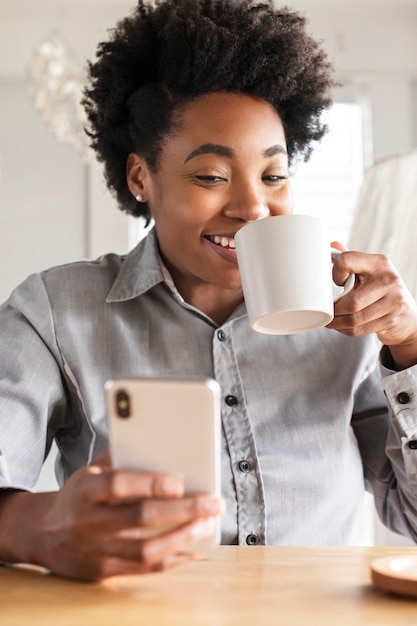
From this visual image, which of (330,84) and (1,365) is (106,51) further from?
(1,365)

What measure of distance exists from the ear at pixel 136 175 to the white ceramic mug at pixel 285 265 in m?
0.47

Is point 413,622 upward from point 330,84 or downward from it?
downward

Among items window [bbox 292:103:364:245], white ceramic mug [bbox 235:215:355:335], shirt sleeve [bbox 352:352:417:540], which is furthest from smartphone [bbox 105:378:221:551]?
window [bbox 292:103:364:245]

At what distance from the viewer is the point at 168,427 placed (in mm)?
680

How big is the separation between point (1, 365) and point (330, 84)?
0.72m

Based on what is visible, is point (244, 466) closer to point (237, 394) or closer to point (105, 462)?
point (237, 394)

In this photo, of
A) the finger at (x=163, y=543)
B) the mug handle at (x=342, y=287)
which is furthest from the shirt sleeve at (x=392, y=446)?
the finger at (x=163, y=543)

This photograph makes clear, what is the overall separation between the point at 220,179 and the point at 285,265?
0.31m

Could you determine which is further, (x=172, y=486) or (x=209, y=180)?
(x=209, y=180)

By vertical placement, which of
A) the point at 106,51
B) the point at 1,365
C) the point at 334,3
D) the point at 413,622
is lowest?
the point at 413,622

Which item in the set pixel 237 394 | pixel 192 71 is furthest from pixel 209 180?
pixel 237 394

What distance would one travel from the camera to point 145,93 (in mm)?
1404

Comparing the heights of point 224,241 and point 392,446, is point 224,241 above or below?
above

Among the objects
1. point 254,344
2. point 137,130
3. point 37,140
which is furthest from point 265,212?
point 37,140
